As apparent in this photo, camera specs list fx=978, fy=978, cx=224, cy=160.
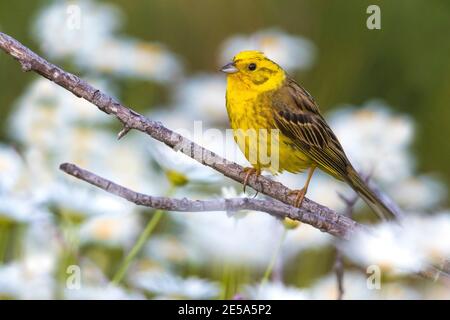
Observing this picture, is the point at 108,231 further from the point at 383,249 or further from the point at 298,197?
the point at 383,249

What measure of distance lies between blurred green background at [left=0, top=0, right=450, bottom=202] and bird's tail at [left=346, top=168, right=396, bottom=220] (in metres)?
1.90

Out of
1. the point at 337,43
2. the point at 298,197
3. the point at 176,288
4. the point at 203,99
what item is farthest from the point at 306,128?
the point at 337,43

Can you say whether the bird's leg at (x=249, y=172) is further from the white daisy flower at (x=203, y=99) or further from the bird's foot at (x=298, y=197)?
the white daisy flower at (x=203, y=99)

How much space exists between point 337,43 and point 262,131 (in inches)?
106

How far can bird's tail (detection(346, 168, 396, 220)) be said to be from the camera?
2.95 metres

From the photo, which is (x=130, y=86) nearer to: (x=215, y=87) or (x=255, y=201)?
(x=215, y=87)

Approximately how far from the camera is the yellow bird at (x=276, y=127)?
3045mm

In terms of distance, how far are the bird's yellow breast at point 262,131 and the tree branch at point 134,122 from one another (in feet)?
2.29

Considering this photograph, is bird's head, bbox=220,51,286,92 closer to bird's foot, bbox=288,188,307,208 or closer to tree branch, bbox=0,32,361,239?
bird's foot, bbox=288,188,307,208

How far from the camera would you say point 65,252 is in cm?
267

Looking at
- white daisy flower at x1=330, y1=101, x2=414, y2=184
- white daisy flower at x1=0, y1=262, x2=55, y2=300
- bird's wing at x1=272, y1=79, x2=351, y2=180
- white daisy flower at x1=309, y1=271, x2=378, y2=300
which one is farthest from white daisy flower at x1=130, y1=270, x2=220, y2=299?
white daisy flower at x1=330, y1=101, x2=414, y2=184

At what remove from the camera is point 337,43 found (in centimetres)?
565

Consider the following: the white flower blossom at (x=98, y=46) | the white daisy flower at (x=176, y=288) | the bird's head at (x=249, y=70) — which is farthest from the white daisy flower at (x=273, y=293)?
the white flower blossom at (x=98, y=46)
